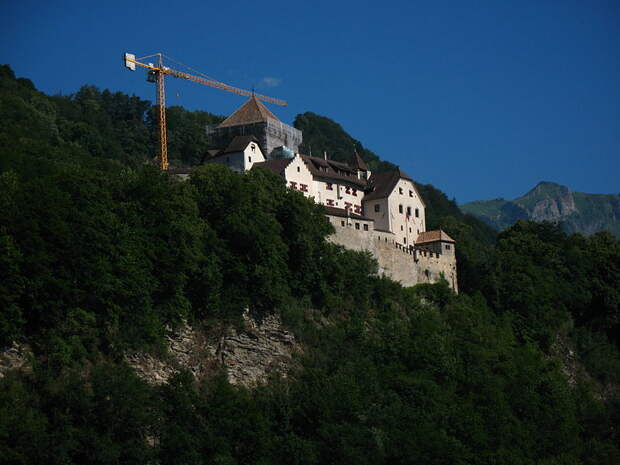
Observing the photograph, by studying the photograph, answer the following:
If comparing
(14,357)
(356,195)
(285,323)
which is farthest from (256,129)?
(14,357)

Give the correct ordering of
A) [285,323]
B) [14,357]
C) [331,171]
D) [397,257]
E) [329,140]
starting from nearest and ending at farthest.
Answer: [14,357] < [285,323] < [397,257] < [331,171] < [329,140]

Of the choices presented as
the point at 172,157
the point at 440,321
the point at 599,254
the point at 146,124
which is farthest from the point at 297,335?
the point at 146,124

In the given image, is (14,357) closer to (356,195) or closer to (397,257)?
(397,257)

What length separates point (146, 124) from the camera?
129750 millimetres

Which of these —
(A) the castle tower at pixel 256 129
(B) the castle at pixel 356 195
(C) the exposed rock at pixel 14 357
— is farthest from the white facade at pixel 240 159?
(C) the exposed rock at pixel 14 357

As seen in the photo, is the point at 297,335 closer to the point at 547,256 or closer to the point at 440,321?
the point at 440,321

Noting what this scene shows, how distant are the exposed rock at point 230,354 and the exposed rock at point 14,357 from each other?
5.03 meters

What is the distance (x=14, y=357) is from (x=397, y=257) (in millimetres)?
31632

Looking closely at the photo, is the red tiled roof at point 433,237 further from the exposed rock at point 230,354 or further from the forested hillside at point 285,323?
the exposed rock at point 230,354

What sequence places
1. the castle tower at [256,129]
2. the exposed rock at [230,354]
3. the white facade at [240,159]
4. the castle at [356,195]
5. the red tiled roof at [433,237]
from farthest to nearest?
the castle tower at [256,129] < the white facade at [240,159] < the red tiled roof at [433,237] < the castle at [356,195] < the exposed rock at [230,354]

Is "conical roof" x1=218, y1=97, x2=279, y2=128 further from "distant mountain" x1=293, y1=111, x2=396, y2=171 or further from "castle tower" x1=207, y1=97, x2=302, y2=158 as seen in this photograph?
"distant mountain" x1=293, y1=111, x2=396, y2=171

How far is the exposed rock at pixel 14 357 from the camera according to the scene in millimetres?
38938

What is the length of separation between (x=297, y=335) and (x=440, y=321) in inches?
490

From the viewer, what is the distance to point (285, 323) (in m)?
52.8
